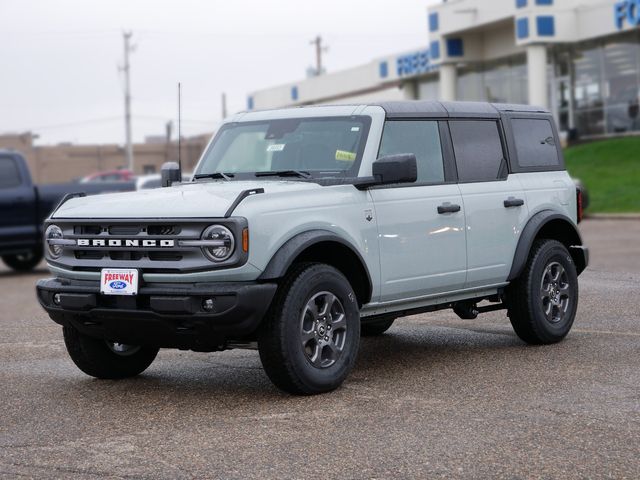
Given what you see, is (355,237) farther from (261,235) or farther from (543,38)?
(543,38)

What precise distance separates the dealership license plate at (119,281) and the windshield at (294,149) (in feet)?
4.88

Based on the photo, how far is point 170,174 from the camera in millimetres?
9289

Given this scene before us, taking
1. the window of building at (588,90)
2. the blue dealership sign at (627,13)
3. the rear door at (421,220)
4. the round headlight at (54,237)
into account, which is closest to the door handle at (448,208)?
the rear door at (421,220)

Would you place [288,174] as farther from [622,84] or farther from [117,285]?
[622,84]

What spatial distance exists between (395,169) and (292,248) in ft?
3.26

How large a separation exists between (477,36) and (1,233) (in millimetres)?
32933

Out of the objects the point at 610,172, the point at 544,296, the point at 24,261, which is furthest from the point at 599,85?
the point at 544,296

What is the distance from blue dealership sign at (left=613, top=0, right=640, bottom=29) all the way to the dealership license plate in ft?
115

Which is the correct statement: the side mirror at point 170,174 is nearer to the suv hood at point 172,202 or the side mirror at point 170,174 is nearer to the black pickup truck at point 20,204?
the suv hood at point 172,202

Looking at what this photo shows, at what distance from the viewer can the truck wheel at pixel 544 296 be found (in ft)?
30.8

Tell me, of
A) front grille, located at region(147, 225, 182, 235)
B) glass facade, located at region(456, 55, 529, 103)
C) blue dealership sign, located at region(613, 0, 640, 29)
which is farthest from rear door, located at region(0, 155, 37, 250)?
glass facade, located at region(456, 55, 529, 103)

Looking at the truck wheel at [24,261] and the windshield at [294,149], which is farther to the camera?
the truck wheel at [24,261]

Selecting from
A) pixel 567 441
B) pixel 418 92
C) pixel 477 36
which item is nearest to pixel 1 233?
pixel 567 441

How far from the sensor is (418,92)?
181 ft
